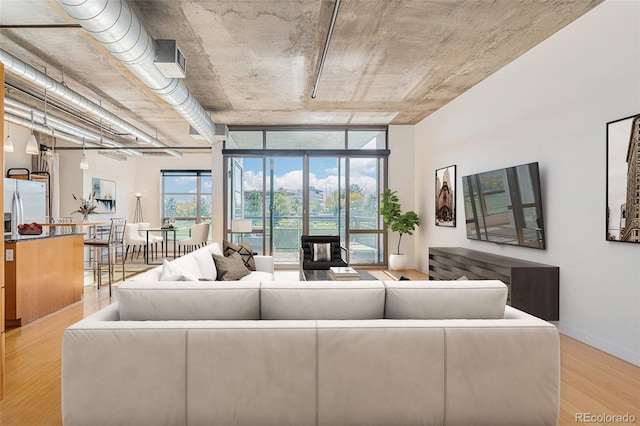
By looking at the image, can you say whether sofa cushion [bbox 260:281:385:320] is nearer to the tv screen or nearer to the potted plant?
the tv screen

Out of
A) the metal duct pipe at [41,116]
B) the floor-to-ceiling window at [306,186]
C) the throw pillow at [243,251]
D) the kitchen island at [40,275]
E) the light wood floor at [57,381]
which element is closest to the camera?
the light wood floor at [57,381]

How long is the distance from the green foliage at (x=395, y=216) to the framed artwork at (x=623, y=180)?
428 cm

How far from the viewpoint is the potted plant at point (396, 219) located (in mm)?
7504

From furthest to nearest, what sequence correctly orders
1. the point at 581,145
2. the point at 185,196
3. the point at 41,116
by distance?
the point at 185,196 → the point at 41,116 → the point at 581,145

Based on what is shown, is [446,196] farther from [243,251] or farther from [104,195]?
[104,195]

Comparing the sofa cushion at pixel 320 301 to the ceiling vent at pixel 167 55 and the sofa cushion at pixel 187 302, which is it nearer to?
the sofa cushion at pixel 187 302

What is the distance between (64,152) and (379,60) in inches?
336

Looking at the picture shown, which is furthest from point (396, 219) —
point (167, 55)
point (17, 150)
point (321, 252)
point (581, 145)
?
point (17, 150)

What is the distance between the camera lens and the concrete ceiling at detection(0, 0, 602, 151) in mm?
3461

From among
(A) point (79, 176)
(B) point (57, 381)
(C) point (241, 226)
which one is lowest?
(B) point (57, 381)

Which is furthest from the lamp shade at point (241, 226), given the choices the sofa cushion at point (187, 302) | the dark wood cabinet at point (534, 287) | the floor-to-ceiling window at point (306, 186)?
the sofa cushion at point (187, 302)

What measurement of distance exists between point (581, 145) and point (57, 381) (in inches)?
192

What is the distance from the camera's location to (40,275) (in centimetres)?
441

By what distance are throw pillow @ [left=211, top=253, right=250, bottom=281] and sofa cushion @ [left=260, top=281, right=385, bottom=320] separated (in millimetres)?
2228
